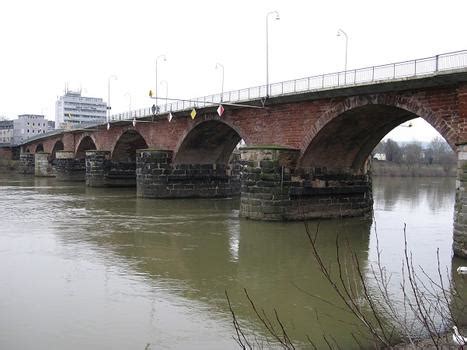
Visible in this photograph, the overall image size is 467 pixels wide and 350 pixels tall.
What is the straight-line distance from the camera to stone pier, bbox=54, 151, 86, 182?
48.9m

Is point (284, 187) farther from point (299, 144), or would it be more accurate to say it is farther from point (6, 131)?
point (6, 131)

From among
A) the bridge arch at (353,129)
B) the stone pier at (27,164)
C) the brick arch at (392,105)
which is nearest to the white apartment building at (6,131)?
the stone pier at (27,164)

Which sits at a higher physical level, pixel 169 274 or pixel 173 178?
pixel 173 178

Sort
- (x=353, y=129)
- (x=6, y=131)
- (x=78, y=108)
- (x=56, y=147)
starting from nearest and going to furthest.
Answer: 1. (x=353, y=129)
2. (x=56, y=147)
3. (x=78, y=108)
4. (x=6, y=131)

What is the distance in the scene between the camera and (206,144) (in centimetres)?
3000

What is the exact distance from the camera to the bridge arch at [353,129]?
16.1 m

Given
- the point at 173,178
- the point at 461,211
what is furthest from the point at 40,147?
the point at 461,211

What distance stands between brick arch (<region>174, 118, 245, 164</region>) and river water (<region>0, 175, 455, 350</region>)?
7236mm

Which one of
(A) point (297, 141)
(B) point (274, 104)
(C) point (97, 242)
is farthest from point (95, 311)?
(B) point (274, 104)

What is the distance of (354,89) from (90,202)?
1675cm

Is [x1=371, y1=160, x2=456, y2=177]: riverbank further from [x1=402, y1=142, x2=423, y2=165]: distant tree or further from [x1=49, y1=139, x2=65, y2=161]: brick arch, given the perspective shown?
[x1=49, y1=139, x2=65, y2=161]: brick arch

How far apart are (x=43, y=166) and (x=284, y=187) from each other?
4710 cm

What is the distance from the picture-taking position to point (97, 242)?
48.3ft

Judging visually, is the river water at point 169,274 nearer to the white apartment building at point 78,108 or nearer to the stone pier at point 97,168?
the stone pier at point 97,168
